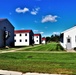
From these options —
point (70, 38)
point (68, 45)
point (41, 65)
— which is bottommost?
point (41, 65)

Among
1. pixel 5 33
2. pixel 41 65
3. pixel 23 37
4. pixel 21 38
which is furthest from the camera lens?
pixel 21 38

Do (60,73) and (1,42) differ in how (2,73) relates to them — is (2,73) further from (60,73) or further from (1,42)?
(1,42)

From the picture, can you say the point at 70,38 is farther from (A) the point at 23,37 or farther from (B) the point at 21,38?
(B) the point at 21,38

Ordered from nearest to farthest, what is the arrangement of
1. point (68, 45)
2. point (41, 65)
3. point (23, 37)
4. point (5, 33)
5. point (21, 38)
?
point (41, 65) → point (68, 45) → point (5, 33) → point (23, 37) → point (21, 38)

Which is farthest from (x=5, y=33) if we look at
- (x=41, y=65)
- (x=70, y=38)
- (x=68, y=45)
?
(x=41, y=65)

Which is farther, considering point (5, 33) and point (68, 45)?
point (5, 33)

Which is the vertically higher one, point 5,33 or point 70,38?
point 5,33

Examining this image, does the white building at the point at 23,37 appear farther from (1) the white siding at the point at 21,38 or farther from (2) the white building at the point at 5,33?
(2) the white building at the point at 5,33

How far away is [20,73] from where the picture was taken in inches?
411

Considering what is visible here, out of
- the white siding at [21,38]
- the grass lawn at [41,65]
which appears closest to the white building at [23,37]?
the white siding at [21,38]

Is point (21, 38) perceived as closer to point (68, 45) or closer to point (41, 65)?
point (68, 45)

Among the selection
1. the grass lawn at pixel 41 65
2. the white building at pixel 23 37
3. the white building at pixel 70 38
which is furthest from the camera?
the white building at pixel 23 37

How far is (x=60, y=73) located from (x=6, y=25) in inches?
1576

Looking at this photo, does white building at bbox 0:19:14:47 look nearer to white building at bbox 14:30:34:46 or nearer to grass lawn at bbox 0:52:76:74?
white building at bbox 14:30:34:46
